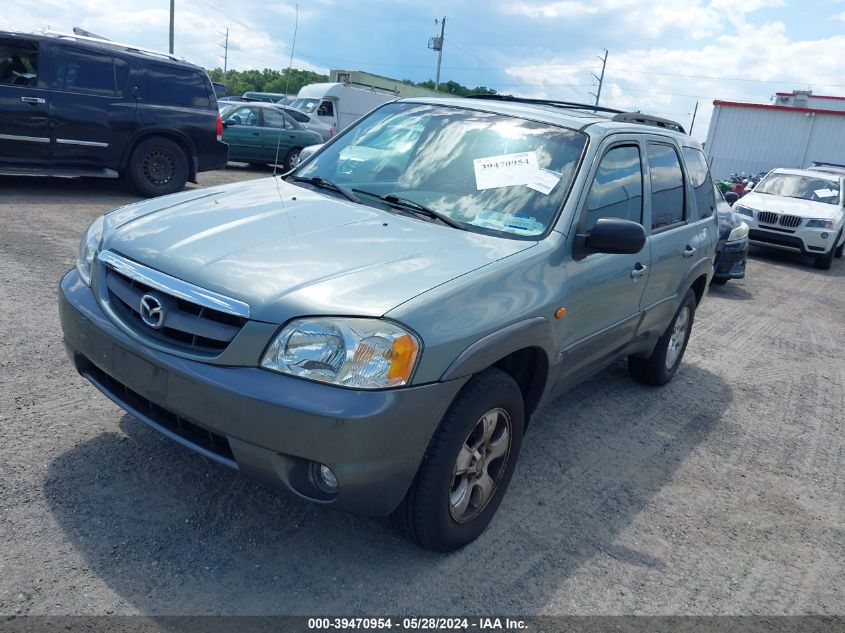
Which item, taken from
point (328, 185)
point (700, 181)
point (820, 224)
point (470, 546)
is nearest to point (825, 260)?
point (820, 224)

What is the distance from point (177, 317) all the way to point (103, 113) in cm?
827

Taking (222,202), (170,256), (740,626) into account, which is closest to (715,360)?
(740,626)

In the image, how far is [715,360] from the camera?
21.1 ft

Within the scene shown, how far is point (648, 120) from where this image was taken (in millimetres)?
4926

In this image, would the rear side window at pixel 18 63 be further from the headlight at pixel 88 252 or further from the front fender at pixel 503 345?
the front fender at pixel 503 345

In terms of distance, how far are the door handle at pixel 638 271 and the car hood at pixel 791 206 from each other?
1005 cm

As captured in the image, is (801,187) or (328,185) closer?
(328,185)

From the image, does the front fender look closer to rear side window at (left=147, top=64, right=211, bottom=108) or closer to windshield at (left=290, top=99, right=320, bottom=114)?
rear side window at (left=147, top=64, right=211, bottom=108)

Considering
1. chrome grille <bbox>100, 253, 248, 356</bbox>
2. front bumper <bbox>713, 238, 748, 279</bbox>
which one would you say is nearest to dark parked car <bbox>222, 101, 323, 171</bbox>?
front bumper <bbox>713, 238, 748, 279</bbox>

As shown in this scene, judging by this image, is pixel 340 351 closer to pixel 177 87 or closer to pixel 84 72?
pixel 84 72

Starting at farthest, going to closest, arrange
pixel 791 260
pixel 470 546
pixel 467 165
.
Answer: pixel 791 260
pixel 467 165
pixel 470 546

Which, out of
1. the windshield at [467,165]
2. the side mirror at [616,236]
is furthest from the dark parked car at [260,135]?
the side mirror at [616,236]

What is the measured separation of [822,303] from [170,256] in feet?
30.9

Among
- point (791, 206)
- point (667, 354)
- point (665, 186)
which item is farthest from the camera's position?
point (791, 206)
